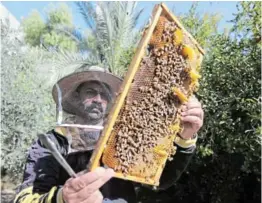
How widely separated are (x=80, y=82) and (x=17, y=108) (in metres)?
6.45

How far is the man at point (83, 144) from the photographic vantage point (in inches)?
56.2

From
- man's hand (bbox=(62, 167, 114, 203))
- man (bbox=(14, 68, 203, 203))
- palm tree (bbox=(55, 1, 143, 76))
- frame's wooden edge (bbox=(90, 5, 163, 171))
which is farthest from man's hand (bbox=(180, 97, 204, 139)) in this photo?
palm tree (bbox=(55, 1, 143, 76))

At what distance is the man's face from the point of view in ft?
5.02

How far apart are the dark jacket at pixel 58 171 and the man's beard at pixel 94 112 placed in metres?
0.11

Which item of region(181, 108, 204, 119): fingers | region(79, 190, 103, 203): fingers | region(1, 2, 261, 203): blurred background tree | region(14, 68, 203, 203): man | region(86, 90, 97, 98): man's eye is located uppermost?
region(1, 2, 261, 203): blurred background tree

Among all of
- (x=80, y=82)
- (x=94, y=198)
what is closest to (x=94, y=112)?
(x=80, y=82)

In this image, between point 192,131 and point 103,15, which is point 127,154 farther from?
point 103,15

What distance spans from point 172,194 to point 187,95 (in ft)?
18.5

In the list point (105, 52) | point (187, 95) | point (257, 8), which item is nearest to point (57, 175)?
point (187, 95)

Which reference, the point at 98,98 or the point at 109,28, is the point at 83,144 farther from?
the point at 109,28

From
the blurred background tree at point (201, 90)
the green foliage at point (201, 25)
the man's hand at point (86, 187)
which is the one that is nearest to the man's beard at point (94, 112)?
the man's hand at point (86, 187)

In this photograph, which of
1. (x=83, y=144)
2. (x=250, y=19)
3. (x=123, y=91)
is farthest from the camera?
(x=250, y=19)

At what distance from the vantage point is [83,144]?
1.50 m

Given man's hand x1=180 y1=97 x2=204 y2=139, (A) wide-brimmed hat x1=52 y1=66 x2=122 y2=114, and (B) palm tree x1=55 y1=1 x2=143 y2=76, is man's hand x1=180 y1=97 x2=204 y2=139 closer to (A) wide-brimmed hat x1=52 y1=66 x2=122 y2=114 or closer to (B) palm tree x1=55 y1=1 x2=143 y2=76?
(A) wide-brimmed hat x1=52 y1=66 x2=122 y2=114
